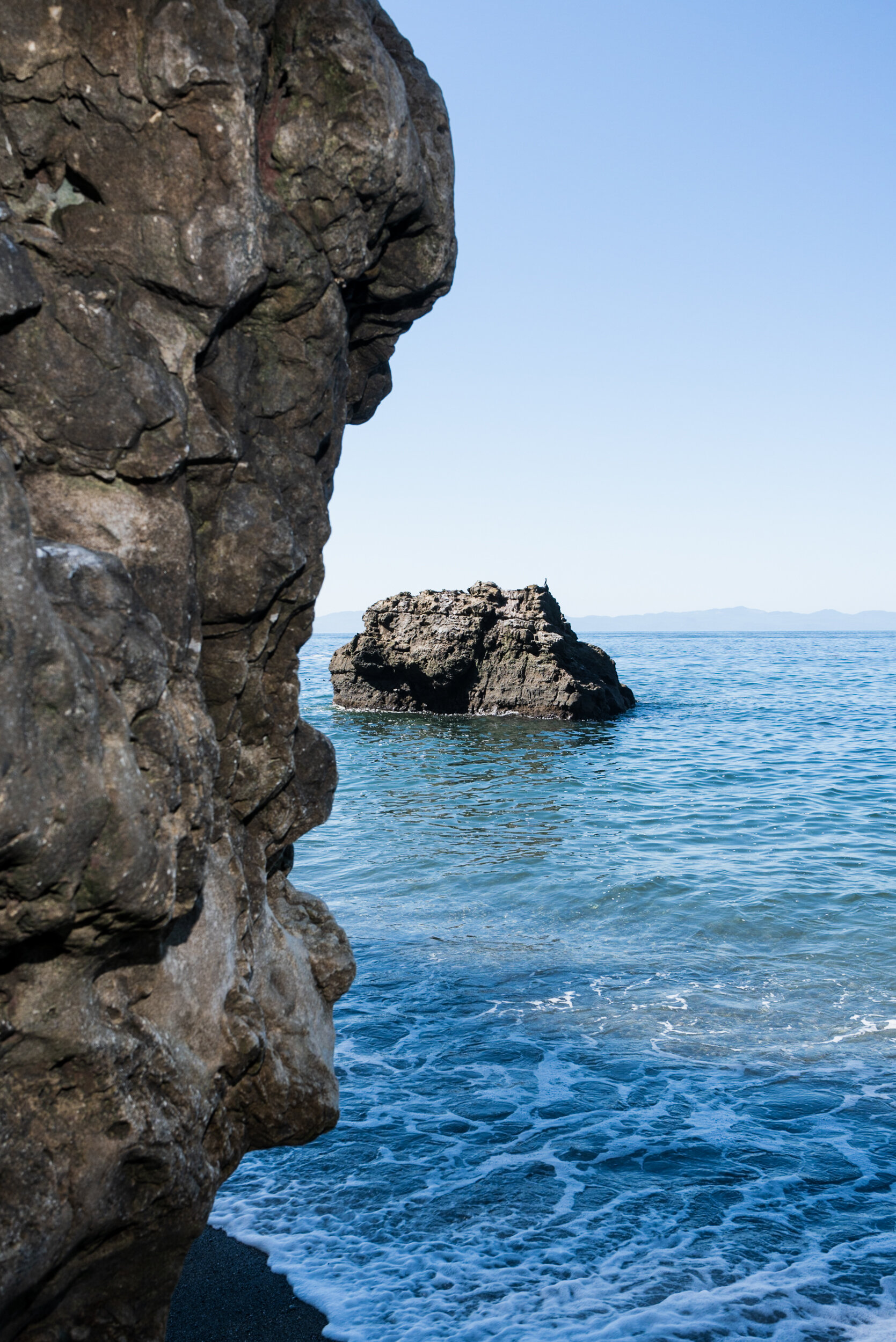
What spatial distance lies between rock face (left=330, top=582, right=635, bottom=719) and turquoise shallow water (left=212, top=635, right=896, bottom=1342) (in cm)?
1106

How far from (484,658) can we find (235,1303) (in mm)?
27754

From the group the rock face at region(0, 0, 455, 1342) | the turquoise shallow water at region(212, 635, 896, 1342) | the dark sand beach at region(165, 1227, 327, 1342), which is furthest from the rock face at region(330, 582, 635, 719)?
the rock face at region(0, 0, 455, 1342)

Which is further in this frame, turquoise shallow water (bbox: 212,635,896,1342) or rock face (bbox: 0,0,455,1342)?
turquoise shallow water (bbox: 212,635,896,1342)

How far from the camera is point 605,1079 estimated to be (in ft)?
31.9

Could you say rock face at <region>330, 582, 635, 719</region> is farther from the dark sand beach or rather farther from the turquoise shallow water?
the dark sand beach

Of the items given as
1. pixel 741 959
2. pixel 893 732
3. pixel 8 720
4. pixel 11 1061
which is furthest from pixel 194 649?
pixel 893 732

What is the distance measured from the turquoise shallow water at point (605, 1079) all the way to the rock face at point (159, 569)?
7.50 ft

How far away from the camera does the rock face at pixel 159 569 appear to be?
11.9ft

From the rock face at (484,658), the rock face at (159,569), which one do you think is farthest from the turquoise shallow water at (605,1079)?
the rock face at (484,658)

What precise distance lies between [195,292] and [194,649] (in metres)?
1.60

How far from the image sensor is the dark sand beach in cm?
604

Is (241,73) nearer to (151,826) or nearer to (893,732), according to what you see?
(151,826)

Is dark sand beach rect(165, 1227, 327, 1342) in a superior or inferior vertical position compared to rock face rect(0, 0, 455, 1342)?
inferior

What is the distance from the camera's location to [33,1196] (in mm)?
3592
